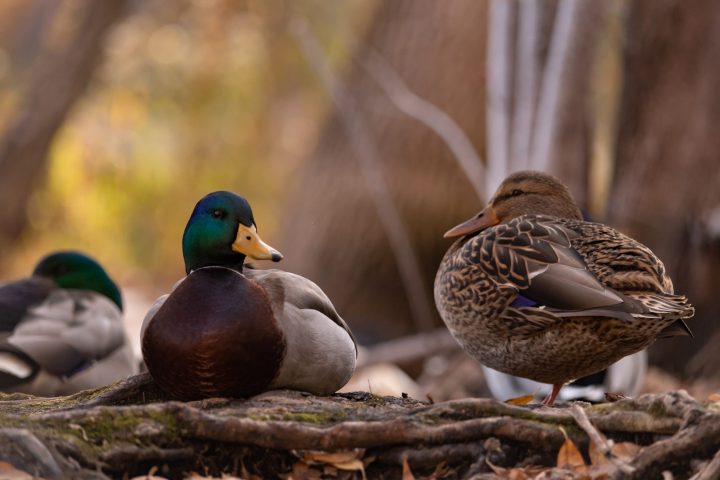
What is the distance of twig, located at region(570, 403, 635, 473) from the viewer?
3.04 meters

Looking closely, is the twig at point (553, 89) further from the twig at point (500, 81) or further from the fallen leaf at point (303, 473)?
the fallen leaf at point (303, 473)

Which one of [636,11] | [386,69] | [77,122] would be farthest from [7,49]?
[636,11]

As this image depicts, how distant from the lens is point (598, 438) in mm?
3160

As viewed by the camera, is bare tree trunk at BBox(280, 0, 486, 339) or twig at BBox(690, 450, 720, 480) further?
bare tree trunk at BBox(280, 0, 486, 339)

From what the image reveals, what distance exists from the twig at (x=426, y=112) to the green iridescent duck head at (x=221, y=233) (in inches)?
192

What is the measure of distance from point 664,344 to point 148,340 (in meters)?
5.58

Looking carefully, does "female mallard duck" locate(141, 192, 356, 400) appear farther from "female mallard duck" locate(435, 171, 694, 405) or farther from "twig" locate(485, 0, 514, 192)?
"twig" locate(485, 0, 514, 192)

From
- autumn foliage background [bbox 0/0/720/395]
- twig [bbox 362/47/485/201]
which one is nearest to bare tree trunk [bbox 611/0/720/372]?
autumn foliage background [bbox 0/0/720/395]

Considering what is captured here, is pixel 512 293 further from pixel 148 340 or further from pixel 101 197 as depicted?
pixel 101 197

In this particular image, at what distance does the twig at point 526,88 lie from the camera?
26.2ft

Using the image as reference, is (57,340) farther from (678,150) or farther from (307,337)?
(678,150)

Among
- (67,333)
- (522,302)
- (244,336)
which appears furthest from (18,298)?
(522,302)

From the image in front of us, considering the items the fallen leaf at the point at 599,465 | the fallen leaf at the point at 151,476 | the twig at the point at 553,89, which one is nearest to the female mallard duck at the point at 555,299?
the fallen leaf at the point at 599,465

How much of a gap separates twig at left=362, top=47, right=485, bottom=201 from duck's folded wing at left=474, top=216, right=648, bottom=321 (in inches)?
175
